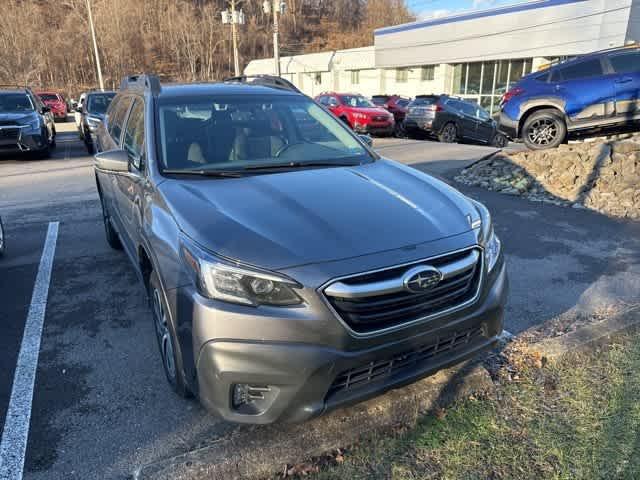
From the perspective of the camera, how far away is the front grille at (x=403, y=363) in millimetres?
2127

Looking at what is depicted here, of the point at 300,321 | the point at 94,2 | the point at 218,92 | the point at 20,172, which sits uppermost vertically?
the point at 94,2

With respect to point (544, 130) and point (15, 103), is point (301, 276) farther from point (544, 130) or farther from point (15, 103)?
point (15, 103)

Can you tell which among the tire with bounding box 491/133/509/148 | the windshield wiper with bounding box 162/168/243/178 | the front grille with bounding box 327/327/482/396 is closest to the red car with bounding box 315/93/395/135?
the tire with bounding box 491/133/509/148

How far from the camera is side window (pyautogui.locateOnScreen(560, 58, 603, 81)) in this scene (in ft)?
28.7

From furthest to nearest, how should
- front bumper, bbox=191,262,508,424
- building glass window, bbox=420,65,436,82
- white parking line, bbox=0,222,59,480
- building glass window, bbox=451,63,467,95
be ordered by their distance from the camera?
building glass window, bbox=420,65,436,82 < building glass window, bbox=451,63,467,95 < white parking line, bbox=0,222,59,480 < front bumper, bbox=191,262,508,424

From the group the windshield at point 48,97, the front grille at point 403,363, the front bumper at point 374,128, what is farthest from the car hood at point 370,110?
the windshield at point 48,97

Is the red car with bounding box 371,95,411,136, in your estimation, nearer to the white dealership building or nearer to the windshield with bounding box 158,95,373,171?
the white dealership building

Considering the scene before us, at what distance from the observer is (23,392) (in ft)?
9.63

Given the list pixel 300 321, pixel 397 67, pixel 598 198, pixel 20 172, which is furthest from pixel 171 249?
pixel 397 67

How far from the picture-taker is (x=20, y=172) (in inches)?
435

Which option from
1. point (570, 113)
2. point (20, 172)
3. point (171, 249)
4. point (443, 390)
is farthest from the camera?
point (20, 172)

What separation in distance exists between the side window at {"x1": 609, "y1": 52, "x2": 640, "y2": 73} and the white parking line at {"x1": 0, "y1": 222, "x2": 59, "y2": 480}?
9676 millimetres

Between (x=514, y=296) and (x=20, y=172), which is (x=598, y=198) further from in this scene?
(x=20, y=172)

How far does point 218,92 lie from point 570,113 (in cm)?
756
